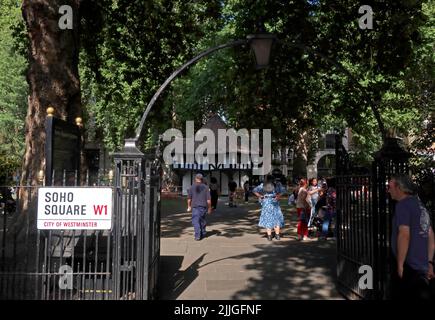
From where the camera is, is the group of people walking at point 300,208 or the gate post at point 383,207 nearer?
the gate post at point 383,207

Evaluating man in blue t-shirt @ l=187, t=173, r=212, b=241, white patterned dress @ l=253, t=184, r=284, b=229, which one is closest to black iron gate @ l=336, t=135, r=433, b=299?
white patterned dress @ l=253, t=184, r=284, b=229

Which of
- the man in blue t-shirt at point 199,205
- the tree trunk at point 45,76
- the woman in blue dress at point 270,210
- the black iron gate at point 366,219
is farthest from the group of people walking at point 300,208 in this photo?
the tree trunk at point 45,76

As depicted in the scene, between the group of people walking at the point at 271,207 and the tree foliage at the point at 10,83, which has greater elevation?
the tree foliage at the point at 10,83

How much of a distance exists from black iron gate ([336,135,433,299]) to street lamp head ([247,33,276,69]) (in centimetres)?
296

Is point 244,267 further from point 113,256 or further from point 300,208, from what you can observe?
point 300,208

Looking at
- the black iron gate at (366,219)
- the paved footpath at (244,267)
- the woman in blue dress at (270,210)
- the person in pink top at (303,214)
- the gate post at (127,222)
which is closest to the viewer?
the gate post at (127,222)

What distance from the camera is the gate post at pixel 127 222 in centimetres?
609

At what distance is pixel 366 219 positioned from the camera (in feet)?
21.8

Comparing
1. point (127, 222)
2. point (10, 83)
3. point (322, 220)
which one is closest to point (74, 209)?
point (127, 222)

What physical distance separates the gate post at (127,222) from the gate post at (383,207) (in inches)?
122

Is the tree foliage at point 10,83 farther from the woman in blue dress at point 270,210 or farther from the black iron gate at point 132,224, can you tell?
the black iron gate at point 132,224

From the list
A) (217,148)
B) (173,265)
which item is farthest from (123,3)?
(217,148)

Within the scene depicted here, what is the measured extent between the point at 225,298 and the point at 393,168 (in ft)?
9.92

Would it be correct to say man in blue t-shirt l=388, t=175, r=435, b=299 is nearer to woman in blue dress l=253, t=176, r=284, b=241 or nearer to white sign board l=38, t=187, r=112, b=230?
white sign board l=38, t=187, r=112, b=230
